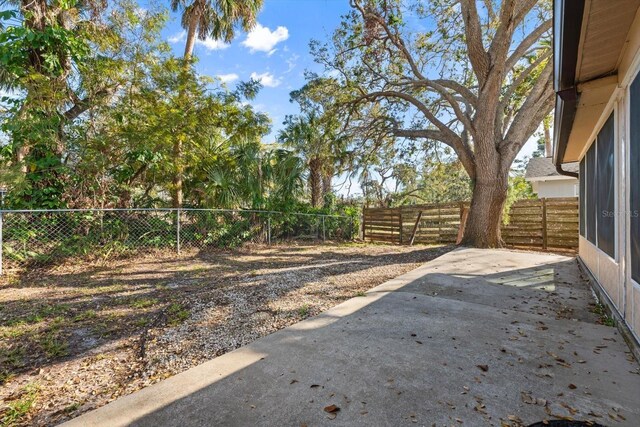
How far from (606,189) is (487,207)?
14.8 feet

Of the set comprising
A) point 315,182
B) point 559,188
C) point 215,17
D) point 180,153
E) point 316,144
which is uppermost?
point 215,17

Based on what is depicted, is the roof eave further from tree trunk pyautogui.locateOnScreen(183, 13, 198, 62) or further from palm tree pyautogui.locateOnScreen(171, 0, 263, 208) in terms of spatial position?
tree trunk pyautogui.locateOnScreen(183, 13, 198, 62)

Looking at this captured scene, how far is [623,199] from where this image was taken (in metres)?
2.88

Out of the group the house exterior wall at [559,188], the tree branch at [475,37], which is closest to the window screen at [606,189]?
the tree branch at [475,37]

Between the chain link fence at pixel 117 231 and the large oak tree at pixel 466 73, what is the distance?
15.7 feet

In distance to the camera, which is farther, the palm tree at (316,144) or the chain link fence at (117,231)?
the palm tree at (316,144)

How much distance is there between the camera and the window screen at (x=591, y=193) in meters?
4.61

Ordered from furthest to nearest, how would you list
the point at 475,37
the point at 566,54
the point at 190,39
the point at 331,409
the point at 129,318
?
the point at 190,39, the point at 475,37, the point at 129,318, the point at 566,54, the point at 331,409

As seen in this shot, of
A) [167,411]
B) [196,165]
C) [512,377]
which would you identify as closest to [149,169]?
[196,165]

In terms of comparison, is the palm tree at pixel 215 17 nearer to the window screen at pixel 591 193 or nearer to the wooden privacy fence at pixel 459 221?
the wooden privacy fence at pixel 459 221

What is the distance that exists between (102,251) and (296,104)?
11185 mm

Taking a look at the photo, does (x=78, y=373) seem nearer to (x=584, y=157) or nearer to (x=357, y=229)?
(x=584, y=157)

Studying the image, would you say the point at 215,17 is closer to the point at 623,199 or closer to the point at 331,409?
the point at 623,199

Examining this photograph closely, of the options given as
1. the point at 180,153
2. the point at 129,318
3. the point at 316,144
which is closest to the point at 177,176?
the point at 180,153
